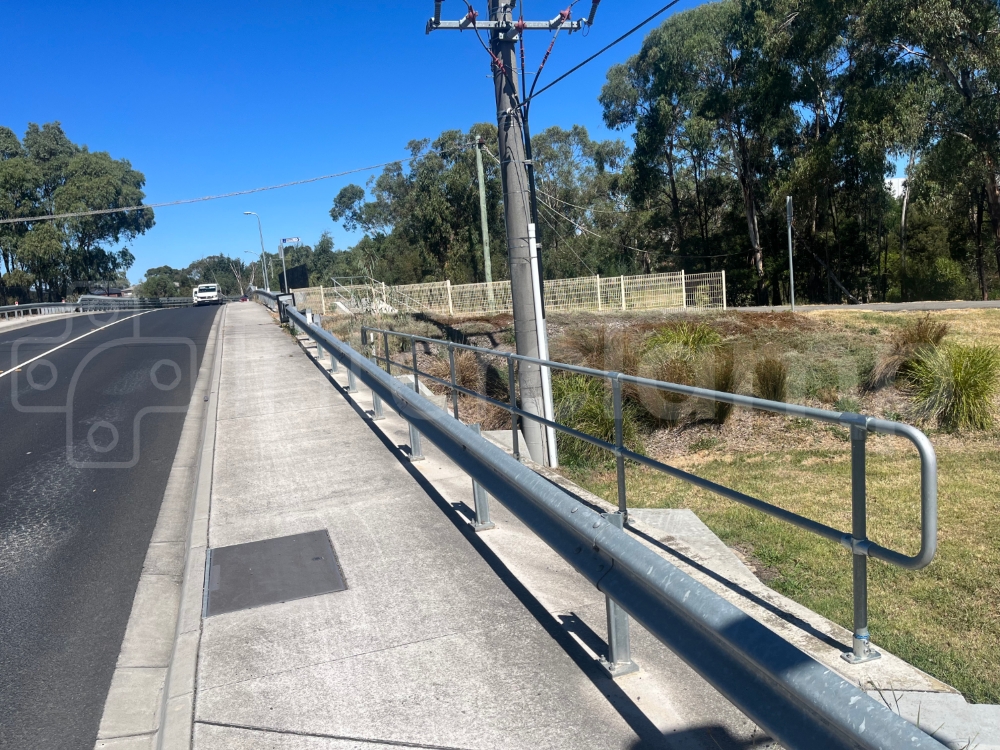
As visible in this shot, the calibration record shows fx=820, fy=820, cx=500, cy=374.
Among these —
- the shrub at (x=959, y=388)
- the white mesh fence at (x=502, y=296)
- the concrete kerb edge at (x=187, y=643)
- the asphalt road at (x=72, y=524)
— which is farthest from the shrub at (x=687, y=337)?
the white mesh fence at (x=502, y=296)

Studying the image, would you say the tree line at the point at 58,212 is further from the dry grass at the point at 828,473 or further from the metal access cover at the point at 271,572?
the metal access cover at the point at 271,572

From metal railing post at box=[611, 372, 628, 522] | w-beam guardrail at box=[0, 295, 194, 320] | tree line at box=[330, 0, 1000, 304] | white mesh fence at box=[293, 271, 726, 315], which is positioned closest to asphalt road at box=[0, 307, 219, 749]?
metal railing post at box=[611, 372, 628, 522]

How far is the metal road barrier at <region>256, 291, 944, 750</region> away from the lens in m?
2.03

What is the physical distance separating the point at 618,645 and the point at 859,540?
43.0 inches

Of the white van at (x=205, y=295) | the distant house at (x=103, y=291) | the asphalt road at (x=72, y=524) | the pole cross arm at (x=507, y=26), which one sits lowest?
the asphalt road at (x=72, y=524)

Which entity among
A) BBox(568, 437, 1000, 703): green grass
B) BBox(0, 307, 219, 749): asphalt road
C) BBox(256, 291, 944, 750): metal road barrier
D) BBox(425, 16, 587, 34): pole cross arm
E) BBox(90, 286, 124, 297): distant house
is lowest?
BBox(568, 437, 1000, 703): green grass

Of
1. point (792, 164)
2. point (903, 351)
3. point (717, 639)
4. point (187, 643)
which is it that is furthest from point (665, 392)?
point (792, 164)

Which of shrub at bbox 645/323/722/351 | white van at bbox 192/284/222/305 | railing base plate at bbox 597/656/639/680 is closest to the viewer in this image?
railing base plate at bbox 597/656/639/680

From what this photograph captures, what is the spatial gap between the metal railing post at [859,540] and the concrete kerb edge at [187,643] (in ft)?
8.97

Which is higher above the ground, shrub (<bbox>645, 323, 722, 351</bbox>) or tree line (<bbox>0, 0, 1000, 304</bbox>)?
tree line (<bbox>0, 0, 1000, 304</bbox>)

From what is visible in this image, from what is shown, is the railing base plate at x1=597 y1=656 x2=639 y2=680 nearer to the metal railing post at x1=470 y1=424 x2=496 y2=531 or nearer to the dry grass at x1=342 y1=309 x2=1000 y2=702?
the dry grass at x1=342 y1=309 x2=1000 y2=702

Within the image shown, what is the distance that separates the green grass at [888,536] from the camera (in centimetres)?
455

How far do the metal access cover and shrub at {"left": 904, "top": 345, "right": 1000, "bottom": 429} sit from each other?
328 inches
